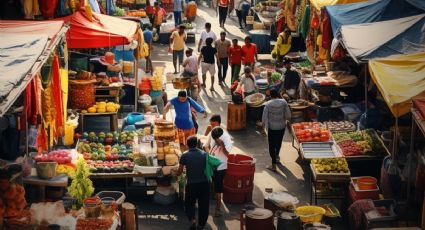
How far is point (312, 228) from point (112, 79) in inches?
296

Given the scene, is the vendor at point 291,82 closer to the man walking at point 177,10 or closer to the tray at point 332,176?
the tray at point 332,176

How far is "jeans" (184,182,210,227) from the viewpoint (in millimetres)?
12492

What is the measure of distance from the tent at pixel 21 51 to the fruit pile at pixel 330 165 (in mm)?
4851

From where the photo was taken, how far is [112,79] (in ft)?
58.1

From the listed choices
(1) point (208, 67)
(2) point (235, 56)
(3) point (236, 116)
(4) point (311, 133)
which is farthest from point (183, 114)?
(1) point (208, 67)

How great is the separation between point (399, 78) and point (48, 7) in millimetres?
7395

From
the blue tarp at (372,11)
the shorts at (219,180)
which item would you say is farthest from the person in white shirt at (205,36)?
the shorts at (219,180)

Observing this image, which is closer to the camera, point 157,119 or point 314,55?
point 157,119

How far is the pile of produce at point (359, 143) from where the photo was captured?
14.5 metres

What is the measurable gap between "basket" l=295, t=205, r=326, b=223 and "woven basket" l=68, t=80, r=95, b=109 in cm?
587

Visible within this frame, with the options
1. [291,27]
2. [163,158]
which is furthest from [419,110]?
[291,27]

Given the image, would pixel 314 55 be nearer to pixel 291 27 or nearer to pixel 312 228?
pixel 291 27

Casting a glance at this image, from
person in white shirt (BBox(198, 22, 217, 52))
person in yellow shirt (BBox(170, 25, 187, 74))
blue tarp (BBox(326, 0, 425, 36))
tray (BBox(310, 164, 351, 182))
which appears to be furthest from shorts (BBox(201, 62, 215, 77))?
tray (BBox(310, 164, 351, 182))

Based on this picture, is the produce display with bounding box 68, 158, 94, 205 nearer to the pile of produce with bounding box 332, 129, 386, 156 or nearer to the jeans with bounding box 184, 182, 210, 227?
the jeans with bounding box 184, 182, 210, 227
